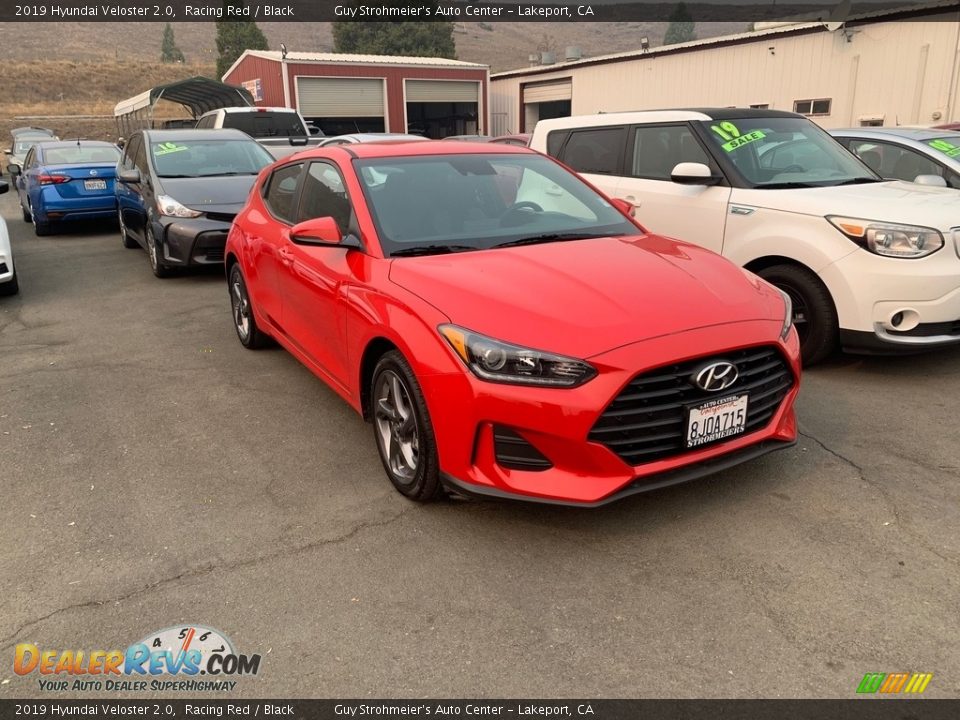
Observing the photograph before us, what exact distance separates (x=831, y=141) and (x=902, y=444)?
302cm

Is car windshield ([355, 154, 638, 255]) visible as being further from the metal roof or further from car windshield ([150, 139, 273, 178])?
the metal roof

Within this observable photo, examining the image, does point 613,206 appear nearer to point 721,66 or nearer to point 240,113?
point 240,113

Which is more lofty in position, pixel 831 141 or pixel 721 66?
pixel 721 66

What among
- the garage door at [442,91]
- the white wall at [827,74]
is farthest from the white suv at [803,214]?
the garage door at [442,91]

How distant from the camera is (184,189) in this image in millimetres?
8539

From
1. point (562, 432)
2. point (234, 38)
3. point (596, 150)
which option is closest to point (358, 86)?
point (596, 150)

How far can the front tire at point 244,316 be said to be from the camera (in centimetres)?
580

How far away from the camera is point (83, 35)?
136000 mm

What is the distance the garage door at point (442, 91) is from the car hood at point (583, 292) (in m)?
28.1

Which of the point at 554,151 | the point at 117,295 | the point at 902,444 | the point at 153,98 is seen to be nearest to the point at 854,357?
the point at 902,444

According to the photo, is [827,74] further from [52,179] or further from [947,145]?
[52,179]

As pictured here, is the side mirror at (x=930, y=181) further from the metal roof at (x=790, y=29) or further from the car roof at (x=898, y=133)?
Result: the metal roof at (x=790, y=29)

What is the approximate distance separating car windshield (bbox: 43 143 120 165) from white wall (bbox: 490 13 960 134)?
581 inches

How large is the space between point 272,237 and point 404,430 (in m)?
2.11
